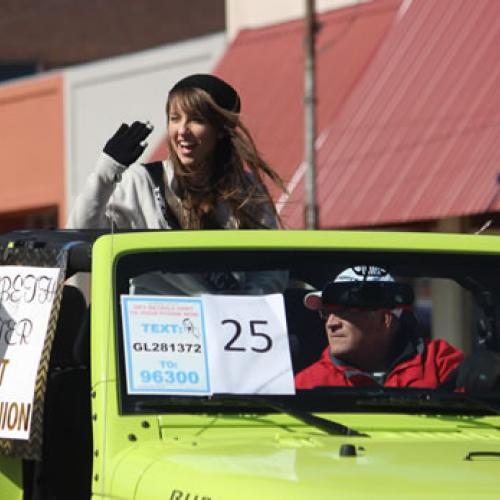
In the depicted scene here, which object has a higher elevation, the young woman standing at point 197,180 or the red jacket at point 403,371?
the young woman standing at point 197,180

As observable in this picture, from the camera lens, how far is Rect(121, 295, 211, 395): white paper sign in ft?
16.6

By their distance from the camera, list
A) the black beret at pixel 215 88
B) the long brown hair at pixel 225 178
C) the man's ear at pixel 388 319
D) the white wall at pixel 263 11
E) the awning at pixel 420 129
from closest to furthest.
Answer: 1. the man's ear at pixel 388 319
2. the long brown hair at pixel 225 178
3. the black beret at pixel 215 88
4. the awning at pixel 420 129
5. the white wall at pixel 263 11

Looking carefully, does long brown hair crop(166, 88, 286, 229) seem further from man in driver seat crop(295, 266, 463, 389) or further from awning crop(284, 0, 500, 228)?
awning crop(284, 0, 500, 228)

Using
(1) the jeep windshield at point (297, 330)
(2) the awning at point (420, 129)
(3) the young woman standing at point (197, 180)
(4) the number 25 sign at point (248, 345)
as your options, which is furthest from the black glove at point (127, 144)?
(2) the awning at point (420, 129)

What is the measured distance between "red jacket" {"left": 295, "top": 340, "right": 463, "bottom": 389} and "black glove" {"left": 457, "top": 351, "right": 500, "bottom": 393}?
0.05 metres

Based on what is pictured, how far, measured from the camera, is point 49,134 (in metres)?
25.1

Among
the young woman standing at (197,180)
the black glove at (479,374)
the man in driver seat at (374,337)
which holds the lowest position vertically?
the black glove at (479,374)

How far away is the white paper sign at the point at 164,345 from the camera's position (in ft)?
16.6

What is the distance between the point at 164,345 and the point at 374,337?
746 millimetres

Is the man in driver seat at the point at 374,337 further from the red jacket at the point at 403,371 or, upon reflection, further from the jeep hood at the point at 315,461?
the jeep hood at the point at 315,461

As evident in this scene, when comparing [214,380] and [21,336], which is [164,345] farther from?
[21,336]

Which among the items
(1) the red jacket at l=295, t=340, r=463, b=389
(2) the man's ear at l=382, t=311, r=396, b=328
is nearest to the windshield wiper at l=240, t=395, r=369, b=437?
(1) the red jacket at l=295, t=340, r=463, b=389

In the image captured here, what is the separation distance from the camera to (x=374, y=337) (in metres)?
5.57

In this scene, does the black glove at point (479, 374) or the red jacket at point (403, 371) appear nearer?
the red jacket at point (403, 371)
